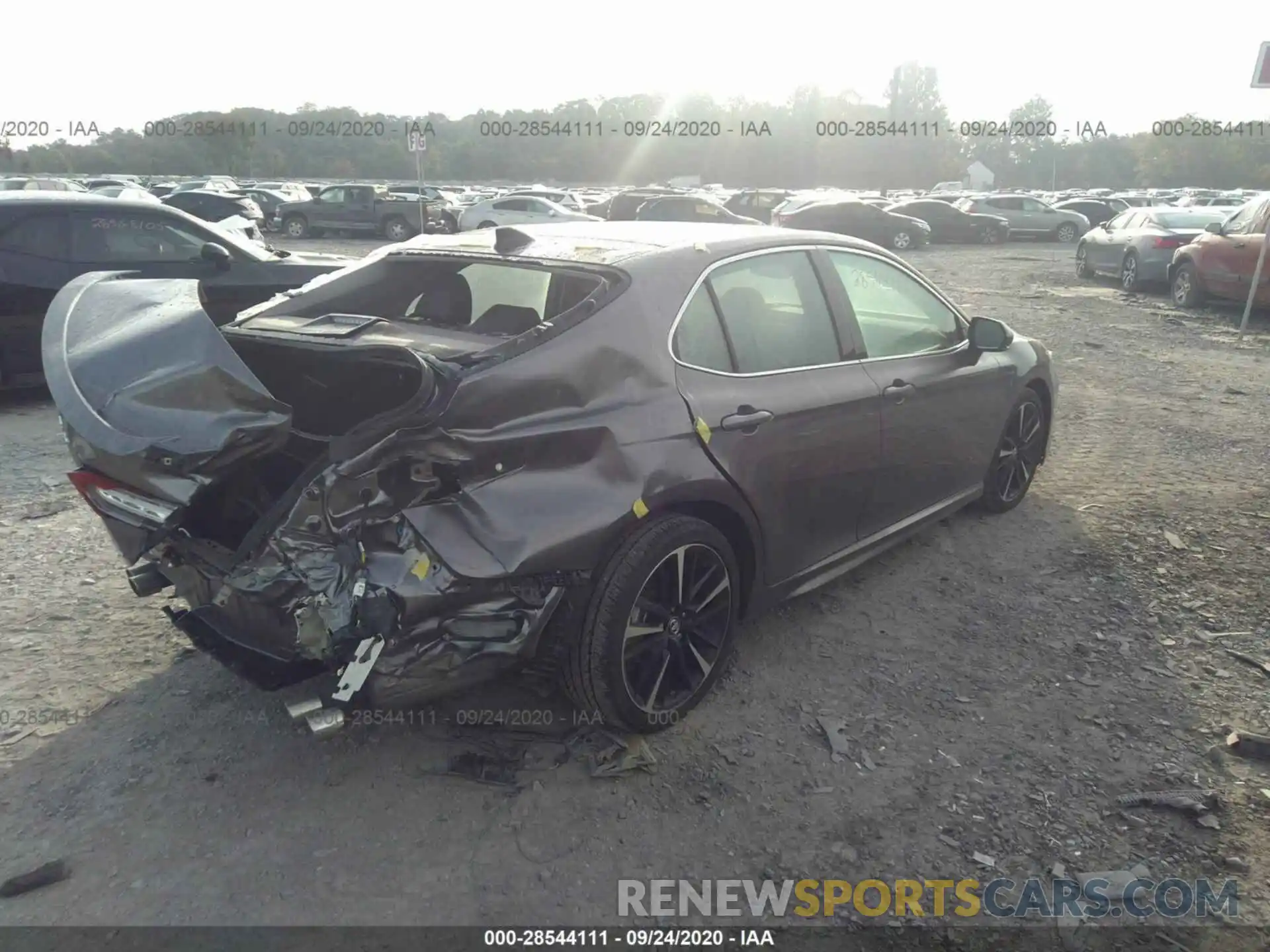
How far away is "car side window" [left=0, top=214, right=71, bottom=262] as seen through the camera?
723cm

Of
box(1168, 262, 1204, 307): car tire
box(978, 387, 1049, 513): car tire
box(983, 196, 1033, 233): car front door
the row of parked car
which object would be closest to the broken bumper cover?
box(978, 387, 1049, 513): car tire

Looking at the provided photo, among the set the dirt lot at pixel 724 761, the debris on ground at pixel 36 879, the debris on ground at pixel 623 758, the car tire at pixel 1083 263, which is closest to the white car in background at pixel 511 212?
the car tire at pixel 1083 263

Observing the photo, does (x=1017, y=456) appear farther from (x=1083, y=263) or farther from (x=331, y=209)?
(x=331, y=209)

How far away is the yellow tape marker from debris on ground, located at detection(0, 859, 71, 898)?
7.49ft

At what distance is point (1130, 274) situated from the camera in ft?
53.1

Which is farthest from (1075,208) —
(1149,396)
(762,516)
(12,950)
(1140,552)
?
(12,950)

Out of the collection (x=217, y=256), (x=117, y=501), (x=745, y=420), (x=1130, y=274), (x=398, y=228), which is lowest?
(x=398, y=228)

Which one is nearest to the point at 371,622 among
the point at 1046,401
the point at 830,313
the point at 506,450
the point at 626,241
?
the point at 506,450

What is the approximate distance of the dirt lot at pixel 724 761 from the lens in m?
2.67

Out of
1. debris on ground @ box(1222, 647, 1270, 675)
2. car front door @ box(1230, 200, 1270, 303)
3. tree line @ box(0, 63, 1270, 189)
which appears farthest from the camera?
tree line @ box(0, 63, 1270, 189)

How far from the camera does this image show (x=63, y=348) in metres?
2.91

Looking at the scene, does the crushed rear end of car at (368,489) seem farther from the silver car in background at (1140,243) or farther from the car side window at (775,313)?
the silver car in background at (1140,243)

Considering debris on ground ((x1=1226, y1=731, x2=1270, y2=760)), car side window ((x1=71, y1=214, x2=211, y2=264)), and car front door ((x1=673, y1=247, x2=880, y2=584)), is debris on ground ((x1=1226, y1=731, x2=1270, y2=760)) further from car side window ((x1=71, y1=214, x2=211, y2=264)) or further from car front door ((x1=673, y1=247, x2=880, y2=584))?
car side window ((x1=71, y1=214, x2=211, y2=264))

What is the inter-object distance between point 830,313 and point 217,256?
5.69 meters
